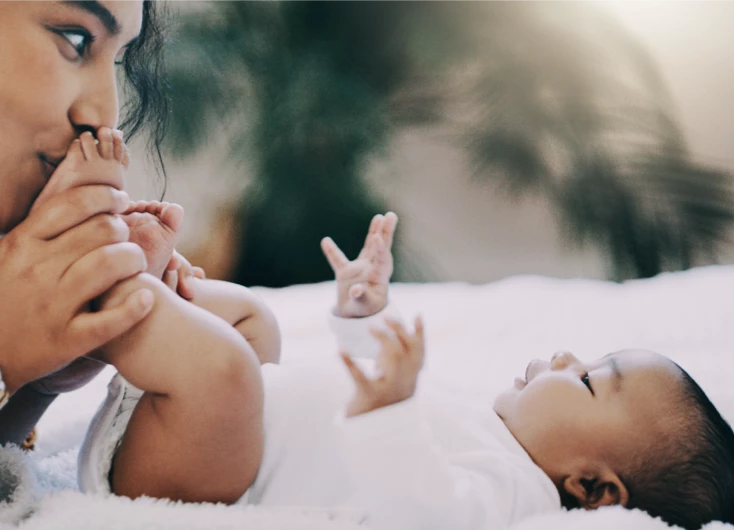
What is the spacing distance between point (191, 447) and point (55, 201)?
0.71 ft

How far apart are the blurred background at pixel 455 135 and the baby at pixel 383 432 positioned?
88cm

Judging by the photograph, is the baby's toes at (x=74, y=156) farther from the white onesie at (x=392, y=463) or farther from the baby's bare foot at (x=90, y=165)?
the white onesie at (x=392, y=463)

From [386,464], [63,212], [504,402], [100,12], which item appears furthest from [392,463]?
[100,12]

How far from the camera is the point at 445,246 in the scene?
1666 mm

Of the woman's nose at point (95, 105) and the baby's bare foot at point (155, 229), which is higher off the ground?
the woman's nose at point (95, 105)

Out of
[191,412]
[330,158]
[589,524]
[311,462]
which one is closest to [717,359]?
[589,524]

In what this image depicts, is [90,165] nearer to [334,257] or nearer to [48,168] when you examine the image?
[48,168]

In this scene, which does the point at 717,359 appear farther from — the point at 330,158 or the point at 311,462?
the point at 330,158

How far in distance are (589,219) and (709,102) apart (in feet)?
1.18

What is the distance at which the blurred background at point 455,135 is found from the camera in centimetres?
150

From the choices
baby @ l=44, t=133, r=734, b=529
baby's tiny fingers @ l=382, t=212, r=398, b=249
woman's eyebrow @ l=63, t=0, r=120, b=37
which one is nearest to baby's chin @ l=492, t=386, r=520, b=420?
baby @ l=44, t=133, r=734, b=529

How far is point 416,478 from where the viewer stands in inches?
22.3

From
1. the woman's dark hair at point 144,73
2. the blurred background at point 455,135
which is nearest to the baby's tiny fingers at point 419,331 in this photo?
the woman's dark hair at point 144,73

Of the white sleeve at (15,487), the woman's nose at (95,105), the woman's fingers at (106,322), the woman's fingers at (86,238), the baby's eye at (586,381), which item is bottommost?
the baby's eye at (586,381)
